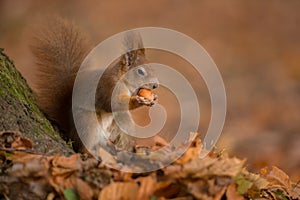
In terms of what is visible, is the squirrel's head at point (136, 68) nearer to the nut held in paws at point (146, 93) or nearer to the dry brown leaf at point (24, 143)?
the nut held in paws at point (146, 93)

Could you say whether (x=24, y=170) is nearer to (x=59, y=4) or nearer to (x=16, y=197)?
(x=16, y=197)

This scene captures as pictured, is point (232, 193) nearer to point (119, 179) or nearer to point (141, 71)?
point (119, 179)

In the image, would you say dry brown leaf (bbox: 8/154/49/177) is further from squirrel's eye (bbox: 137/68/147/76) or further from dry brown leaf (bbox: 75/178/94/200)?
squirrel's eye (bbox: 137/68/147/76)

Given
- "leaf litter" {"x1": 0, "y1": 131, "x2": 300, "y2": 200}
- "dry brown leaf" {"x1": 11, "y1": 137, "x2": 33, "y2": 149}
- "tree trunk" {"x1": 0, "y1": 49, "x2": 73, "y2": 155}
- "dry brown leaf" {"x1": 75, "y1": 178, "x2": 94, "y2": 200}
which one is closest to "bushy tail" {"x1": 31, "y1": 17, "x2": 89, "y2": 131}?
"tree trunk" {"x1": 0, "y1": 49, "x2": 73, "y2": 155}

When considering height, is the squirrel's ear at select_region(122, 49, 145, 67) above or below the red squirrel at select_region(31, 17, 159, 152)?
above

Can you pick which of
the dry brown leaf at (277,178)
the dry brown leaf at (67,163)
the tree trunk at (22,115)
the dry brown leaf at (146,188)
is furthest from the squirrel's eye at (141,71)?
the dry brown leaf at (146,188)
